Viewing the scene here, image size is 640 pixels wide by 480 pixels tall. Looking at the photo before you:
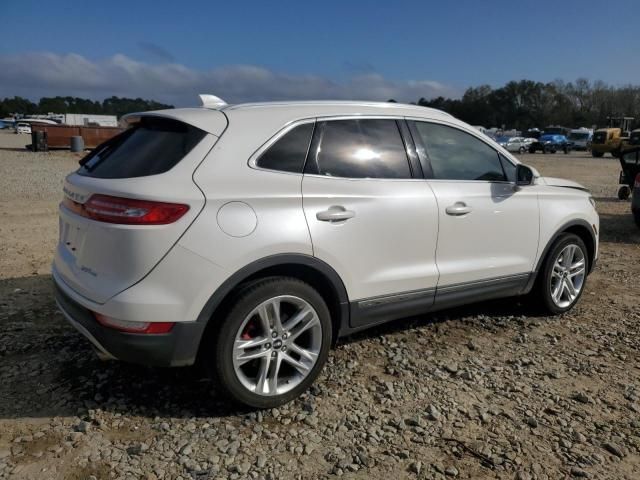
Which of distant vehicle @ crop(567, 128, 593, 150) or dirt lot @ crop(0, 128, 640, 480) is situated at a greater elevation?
distant vehicle @ crop(567, 128, 593, 150)

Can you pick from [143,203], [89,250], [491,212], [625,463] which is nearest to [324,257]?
[143,203]

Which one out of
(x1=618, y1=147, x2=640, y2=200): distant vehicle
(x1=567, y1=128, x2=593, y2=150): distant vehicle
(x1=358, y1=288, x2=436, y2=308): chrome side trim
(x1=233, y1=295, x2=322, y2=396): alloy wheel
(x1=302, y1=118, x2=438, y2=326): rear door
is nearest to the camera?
(x1=233, y1=295, x2=322, y2=396): alloy wheel

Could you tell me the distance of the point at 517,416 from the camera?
314cm

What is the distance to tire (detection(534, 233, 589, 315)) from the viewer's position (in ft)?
15.2

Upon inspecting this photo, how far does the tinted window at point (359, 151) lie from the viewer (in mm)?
3318

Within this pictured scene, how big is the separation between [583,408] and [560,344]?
1.02 metres

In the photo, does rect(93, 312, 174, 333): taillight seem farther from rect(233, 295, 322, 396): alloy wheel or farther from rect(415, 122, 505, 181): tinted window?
rect(415, 122, 505, 181): tinted window

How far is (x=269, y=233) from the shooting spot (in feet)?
9.60

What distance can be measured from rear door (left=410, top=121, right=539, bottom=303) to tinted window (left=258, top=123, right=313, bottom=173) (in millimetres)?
921

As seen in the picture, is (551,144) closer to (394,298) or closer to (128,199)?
(394,298)

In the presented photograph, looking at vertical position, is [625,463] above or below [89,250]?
below

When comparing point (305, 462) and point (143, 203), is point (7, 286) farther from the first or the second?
point (305, 462)

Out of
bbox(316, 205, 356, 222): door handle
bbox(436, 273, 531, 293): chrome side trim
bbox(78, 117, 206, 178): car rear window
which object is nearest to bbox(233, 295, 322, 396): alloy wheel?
bbox(316, 205, 356, 222): door handle

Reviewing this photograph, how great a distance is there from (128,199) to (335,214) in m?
1.16
